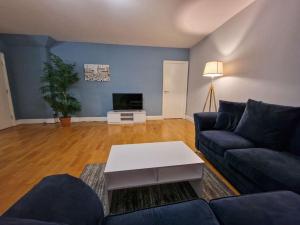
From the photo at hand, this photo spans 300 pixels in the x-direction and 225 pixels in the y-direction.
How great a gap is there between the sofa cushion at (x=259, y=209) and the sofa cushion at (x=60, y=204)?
0.65 m

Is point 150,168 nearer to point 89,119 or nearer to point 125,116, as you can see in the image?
point 125,116

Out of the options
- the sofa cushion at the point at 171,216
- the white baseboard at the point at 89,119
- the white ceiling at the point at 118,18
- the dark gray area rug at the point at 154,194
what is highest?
the white ceiling at the point at 118,18

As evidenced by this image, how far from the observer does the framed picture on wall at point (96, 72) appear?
4512 millimetres

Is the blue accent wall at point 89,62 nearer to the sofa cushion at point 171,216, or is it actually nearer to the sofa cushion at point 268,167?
the sofa cushion at point 268,167

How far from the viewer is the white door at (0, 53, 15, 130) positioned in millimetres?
3873

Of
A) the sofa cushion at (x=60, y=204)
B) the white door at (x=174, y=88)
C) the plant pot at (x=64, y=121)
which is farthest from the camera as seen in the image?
the white door at (x=174, y=88)

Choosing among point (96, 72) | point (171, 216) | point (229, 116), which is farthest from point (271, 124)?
point (96, 72)

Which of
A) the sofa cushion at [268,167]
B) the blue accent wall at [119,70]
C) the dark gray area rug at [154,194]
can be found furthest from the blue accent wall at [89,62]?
the sofa cushion at [268,167]

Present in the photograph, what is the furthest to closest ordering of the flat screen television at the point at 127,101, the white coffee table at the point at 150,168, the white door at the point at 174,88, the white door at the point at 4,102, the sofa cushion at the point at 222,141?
the white door at the point at 174,88
the flat screen television at the point at 127,101
the white door at the point at 4,102
the sofa cushion at the point at 222,141
the white coffee table at the point at 150,168

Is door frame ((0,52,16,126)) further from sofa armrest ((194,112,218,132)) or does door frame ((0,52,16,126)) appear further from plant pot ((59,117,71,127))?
sofa armrest ((194,112,218,132))

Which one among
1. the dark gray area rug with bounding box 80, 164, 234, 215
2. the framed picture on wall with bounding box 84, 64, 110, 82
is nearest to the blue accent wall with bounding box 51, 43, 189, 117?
the framed picture on wall with bounding box 84, 64, 110, 82

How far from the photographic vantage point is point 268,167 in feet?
4.03

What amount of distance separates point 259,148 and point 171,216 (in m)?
1.42

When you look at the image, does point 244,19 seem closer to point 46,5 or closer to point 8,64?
point 46,5
